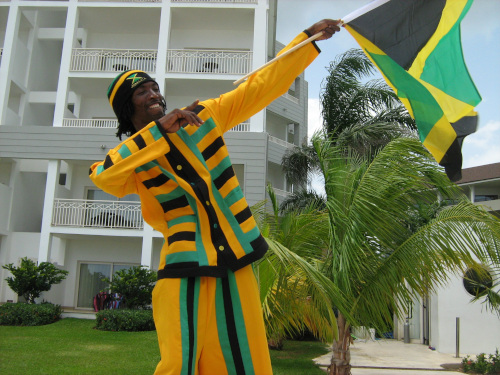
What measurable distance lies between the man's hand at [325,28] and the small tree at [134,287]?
515 inches

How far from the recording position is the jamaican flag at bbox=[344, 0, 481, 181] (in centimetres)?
278

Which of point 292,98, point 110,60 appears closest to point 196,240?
point 110,60

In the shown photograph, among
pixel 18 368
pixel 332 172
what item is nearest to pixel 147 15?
pixel 18 368

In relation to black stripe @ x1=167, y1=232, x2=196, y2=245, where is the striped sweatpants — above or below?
below

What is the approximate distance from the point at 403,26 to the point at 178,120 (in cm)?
168

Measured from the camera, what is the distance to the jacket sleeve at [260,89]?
2244mm

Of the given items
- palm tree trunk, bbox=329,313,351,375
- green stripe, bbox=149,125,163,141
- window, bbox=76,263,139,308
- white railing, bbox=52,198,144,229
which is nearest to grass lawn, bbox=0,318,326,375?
palm tree trunk, bbox=329,313,351,375

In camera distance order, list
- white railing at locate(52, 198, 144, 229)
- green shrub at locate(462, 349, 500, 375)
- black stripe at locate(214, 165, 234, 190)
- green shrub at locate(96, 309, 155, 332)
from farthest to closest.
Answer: white railing at locate(52, 198, 144, 229) < green shrub at locate(96, 309, 155, 332) < green shrub at locate(462, 349, 500, 375) < black stripe at locate(214, 165, 234, 190)

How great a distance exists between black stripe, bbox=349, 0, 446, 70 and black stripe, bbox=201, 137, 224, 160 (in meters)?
1.21

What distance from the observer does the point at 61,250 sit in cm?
1875

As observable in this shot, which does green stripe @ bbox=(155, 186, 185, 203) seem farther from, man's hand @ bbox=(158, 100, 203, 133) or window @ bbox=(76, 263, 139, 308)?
window @ bbox=(76, 263, 139, 308)

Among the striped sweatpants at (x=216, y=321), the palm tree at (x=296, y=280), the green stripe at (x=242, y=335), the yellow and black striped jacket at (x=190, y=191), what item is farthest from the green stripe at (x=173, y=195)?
the palm tree at (x=296, y=280)

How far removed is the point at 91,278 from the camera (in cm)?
1919

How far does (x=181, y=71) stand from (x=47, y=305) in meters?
8.82
